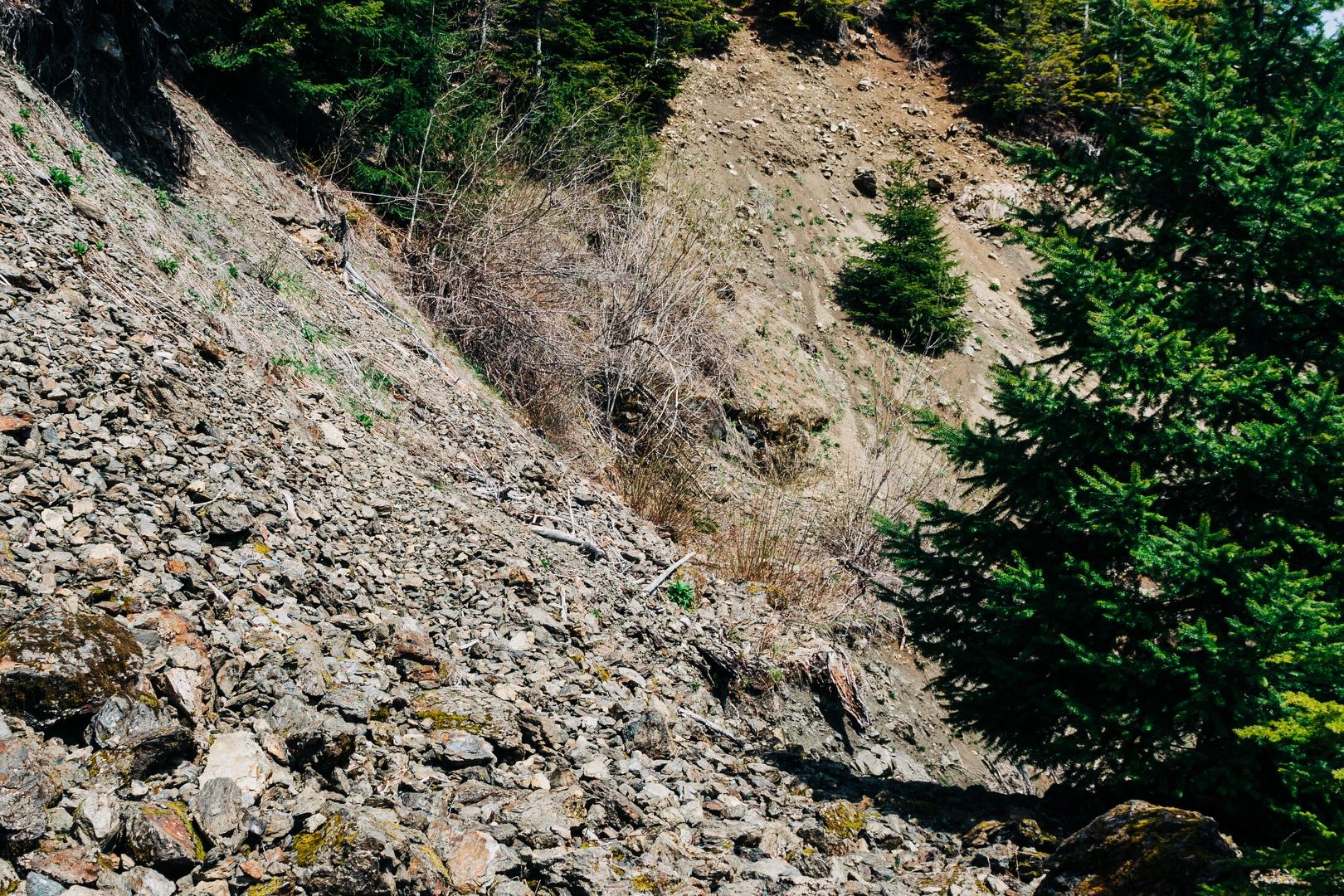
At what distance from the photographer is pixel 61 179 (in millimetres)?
6461

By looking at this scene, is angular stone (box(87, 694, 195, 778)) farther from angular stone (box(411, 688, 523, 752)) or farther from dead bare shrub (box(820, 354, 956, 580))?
dead bare shrub (box(820, 354, 956, 580))

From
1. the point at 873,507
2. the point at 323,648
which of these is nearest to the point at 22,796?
the point at 323,648

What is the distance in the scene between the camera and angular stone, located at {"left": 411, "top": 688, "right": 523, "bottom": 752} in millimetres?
4641

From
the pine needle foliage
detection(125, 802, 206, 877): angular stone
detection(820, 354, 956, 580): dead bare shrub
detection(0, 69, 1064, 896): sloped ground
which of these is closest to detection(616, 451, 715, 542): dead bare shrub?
detection(0, 69, 1064, 896): sloped ground

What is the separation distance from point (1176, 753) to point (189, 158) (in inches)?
425

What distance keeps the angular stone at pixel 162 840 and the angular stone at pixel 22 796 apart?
27cm

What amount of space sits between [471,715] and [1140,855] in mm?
3708

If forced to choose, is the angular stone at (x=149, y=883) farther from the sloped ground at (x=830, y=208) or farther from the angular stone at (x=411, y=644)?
the sloped ground at (x=830, y=208)

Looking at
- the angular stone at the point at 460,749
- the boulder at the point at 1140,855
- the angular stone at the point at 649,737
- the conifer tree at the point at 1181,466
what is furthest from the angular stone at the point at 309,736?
the conifer tree at the point at 1181,466

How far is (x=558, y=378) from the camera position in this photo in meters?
11.7

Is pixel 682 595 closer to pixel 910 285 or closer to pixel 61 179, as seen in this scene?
pixel 61 179

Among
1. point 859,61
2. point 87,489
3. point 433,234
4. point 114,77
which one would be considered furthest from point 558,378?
point 859,61

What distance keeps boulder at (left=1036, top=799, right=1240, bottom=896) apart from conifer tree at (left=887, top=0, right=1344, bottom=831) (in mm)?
604

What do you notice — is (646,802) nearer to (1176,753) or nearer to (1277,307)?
(1176,753)
